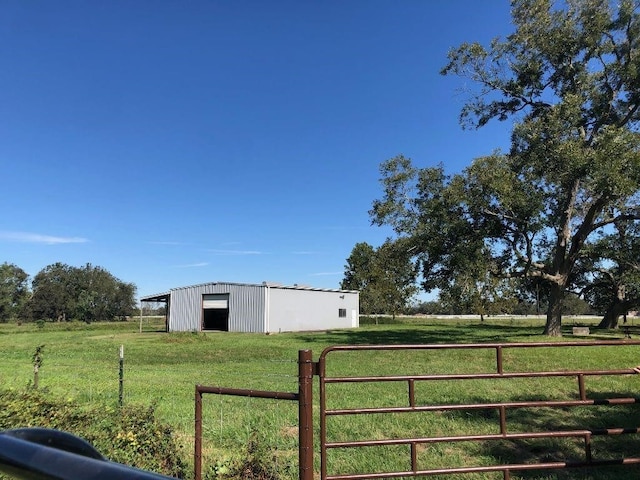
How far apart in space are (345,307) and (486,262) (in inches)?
1173

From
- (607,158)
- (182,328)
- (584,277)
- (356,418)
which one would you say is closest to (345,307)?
(182,328)

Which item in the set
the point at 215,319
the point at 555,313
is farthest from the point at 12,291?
the point at 555,313

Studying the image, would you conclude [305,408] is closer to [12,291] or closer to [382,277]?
[382,277]

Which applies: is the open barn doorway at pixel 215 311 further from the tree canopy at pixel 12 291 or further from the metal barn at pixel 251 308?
the tree canopy at pixel 12 291

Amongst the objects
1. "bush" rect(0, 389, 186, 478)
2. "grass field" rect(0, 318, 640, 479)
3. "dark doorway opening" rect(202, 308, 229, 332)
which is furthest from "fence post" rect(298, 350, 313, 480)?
"dark doorway opening" rect(202, 308, 229, 332)

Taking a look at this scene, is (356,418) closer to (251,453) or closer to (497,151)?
(251,453)

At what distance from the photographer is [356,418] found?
7.98 m

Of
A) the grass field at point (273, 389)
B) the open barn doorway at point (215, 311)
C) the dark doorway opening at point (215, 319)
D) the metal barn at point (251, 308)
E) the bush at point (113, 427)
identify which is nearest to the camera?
the bush at point (113, 427)

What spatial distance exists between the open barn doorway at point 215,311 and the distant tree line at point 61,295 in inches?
2168

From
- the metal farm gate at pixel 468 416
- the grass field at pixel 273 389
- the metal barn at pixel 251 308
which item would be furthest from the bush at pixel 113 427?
the metal barn at pixel 251 308

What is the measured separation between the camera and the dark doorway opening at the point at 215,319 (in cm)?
4742

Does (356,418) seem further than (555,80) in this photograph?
No

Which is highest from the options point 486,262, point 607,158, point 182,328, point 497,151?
point 497,151

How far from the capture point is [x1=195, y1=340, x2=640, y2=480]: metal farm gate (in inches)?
174
